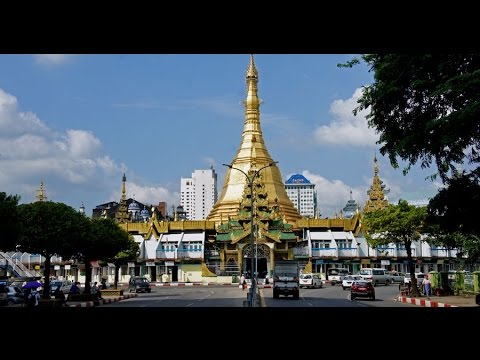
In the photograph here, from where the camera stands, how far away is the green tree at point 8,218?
88.8 ft

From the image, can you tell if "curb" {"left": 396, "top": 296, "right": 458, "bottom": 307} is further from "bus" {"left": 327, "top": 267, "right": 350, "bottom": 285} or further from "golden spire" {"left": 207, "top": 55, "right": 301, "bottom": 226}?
"golden spire" {"left": 207, "top": 55, "right": 301, "bottom": 226}

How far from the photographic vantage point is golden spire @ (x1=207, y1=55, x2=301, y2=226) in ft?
241

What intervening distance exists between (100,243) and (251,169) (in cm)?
3246

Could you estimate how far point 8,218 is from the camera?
27.4m

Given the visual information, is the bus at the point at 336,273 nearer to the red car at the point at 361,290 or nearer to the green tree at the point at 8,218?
the red car at the point at 361,290

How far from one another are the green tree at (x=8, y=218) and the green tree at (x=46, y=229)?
11.6 ft

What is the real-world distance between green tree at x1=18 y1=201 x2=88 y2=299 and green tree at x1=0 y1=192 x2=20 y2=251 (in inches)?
140

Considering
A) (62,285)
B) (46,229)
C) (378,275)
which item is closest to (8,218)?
(46,229)

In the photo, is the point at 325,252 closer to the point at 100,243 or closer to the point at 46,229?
the point at 100,243

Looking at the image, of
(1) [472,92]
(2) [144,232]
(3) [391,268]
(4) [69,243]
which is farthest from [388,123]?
(2) [144,232]

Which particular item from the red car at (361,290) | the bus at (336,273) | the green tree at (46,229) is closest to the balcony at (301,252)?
the bus at (336,273)
